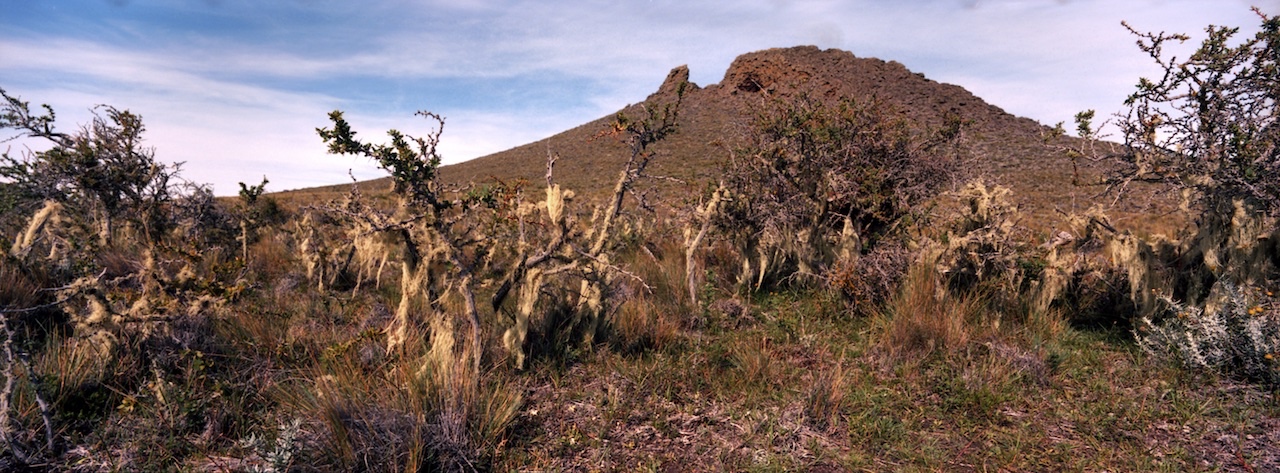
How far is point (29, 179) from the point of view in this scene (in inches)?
257

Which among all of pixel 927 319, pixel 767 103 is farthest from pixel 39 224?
pixel 927 319

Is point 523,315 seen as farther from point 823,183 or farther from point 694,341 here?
point 823,183

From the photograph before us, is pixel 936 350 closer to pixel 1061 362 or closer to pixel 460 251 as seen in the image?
pixel 1061 362

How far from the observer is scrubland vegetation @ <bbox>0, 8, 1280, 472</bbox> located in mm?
3076

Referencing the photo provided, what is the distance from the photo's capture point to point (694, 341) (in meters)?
4.76

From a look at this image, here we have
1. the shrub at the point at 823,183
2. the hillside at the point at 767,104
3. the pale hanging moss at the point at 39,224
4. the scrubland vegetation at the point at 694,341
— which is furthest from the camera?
the hillside at the point at 767,104

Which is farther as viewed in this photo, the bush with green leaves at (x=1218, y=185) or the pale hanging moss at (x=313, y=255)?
the pale hanging moss at (x=313, y=255)

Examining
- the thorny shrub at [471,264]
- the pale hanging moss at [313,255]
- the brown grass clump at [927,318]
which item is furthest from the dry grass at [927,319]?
the pale hanging moss at [313,255]

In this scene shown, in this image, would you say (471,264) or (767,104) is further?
(767,104)

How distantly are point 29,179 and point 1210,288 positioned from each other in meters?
11.4

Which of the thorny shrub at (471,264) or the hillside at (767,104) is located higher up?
the hillside at (767,104)

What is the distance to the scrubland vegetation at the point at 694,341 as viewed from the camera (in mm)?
3076

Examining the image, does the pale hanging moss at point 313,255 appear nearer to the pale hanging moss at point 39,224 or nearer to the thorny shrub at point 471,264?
the pale hanging moss at point 39,224

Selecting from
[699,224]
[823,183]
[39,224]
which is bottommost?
[699,224]
